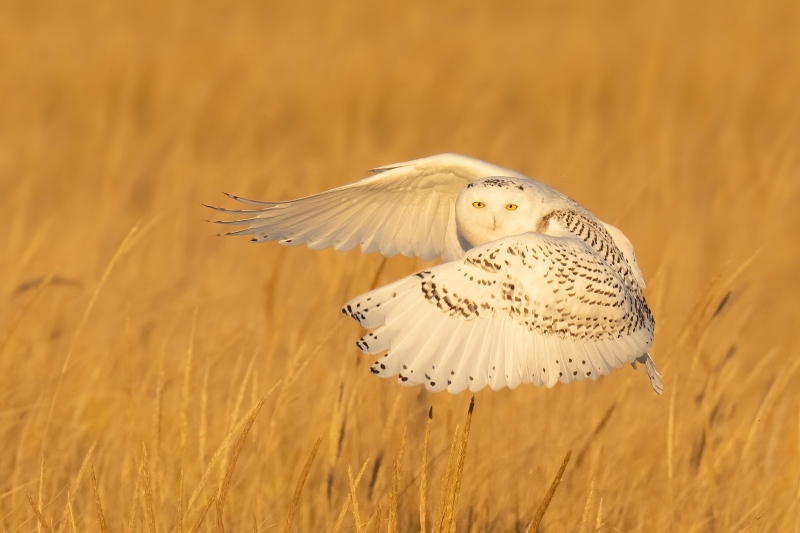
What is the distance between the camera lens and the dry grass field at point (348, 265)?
3.51m

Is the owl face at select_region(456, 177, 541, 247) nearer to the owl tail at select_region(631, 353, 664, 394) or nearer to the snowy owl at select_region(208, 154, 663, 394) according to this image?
the snowy owl at select_region(208, 154, 663, 394)

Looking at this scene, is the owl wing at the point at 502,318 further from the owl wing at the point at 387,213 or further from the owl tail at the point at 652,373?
the owl wing at the point at 387,213

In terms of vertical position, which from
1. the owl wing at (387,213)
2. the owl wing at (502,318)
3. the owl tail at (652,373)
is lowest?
the owl tail at (652,373)

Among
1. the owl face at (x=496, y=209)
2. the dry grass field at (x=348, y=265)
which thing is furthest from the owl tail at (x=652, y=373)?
the owl face at (x=496, y=209)

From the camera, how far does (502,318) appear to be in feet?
9.00

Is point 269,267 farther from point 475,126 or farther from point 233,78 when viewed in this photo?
point 233,78

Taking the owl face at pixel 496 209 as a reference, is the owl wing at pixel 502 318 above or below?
below

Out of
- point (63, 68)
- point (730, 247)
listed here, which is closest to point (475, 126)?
point (730, 247)

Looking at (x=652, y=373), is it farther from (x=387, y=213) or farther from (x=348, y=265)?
(x=348, y=265)

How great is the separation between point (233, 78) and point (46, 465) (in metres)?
7.70

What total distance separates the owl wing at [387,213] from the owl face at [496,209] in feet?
0.86

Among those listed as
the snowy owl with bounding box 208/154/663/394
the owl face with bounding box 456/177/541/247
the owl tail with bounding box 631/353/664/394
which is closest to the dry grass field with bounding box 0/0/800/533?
the owl tail with bounding box 631/353/664/394

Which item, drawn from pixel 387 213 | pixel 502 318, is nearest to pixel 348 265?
pixel 387 213

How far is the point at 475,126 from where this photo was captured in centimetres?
881
